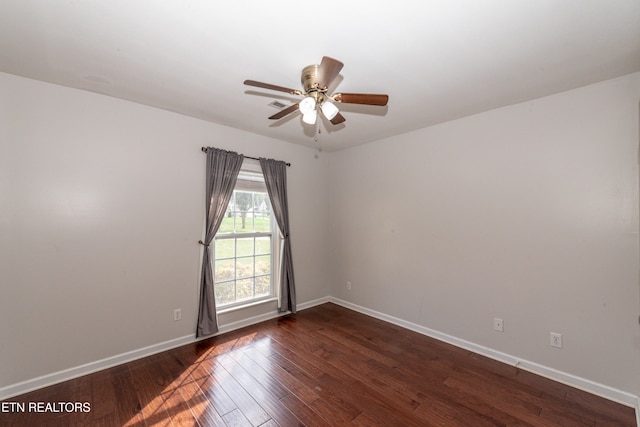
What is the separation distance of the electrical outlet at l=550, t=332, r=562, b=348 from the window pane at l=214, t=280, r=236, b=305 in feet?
11.3

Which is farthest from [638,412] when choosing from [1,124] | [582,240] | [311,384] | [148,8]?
[1,124]

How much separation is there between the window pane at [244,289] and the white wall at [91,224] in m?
0.38

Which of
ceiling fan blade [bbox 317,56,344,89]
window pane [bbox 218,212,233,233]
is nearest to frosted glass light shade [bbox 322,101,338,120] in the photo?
ceiling fan blade [bbox 317,56,344,89]

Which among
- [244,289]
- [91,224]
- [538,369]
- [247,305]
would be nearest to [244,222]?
[244,289]

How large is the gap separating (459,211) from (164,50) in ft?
10.4

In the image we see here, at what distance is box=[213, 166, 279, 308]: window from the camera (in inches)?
134

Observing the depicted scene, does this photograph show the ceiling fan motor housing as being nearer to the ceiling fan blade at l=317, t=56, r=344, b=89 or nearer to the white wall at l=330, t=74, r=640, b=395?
the ceiling fan blade at l=317, t=56, r=344, b=89

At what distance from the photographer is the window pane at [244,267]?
3.55 m

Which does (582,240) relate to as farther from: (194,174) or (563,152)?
(194,174)

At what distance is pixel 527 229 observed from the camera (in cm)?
256

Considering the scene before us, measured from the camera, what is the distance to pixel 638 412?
1959 mm

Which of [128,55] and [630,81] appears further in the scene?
[630,81]

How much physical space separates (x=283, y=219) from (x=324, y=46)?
2.49m

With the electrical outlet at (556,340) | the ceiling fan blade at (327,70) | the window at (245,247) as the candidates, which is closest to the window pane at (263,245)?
the window at (245,247)
